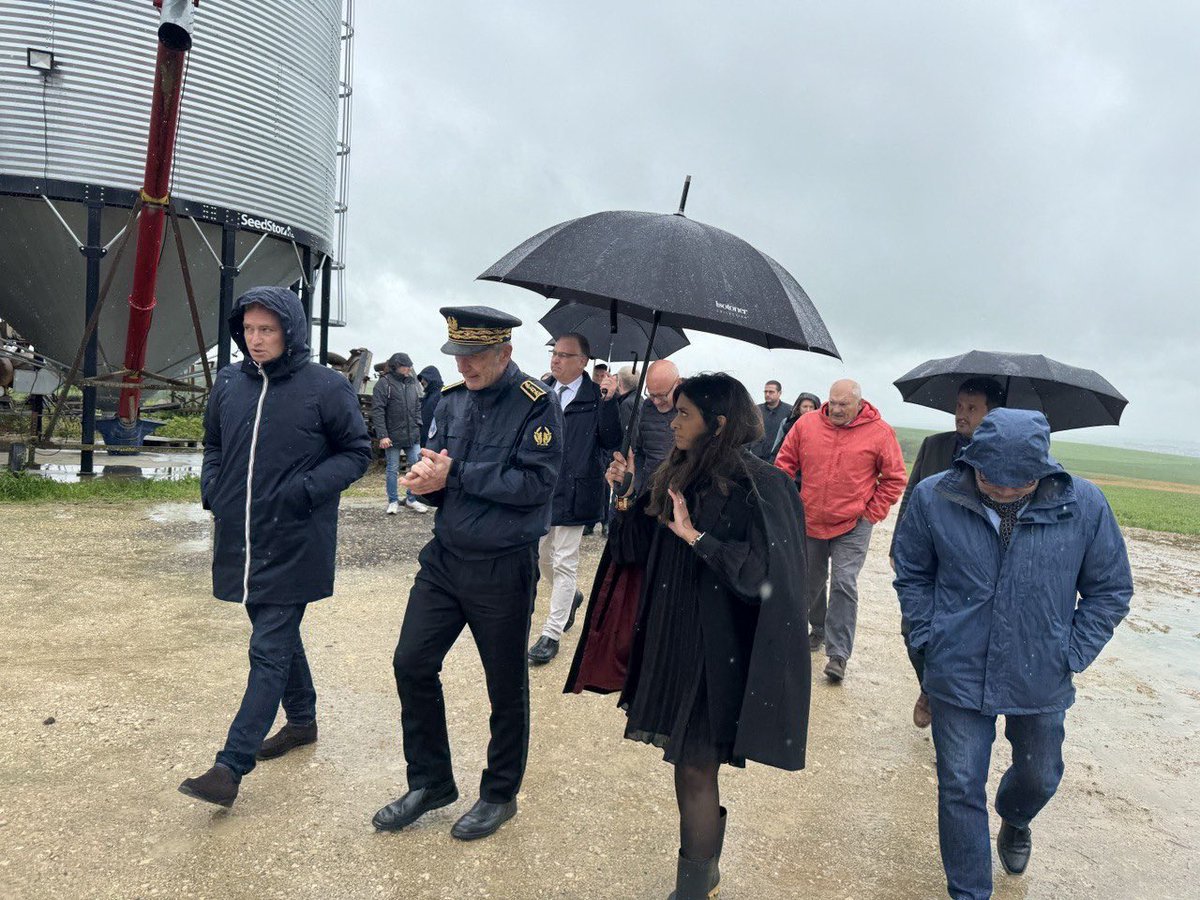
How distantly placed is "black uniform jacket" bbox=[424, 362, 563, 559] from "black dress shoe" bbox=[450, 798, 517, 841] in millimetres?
971

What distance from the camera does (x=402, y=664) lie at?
10.0 feet

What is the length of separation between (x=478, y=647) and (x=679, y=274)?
5.05 feet

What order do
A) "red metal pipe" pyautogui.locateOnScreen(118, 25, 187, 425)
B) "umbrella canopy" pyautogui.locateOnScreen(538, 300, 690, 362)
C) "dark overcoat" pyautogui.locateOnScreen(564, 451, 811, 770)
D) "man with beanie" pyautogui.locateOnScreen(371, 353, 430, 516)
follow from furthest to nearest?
"man with beanie" pyautogui.locateOnScreen(371, 353, 430, 516) < "red metal pipe" pyautogui.locateOnScreen(118, 25, 187, 425) < "umbrella canopy" pyautogui.locateOnScreen(538, 300, 690, 362) < "dark overcoat" pyautogui.locateOnScreen(564, 451, 811, 770)

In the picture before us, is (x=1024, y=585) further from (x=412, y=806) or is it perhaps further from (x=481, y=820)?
(x=412, y=806)

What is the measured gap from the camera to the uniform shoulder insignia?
315cm

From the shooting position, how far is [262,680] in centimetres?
319

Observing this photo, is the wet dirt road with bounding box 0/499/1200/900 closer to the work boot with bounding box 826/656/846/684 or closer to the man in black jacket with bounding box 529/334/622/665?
the work boot with bounding box 826/656/846/684

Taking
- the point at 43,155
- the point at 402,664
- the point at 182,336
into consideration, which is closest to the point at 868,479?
the point at 402,664

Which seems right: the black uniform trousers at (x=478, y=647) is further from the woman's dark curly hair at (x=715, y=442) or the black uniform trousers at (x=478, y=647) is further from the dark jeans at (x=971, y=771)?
the dark jeans at (x=971, y=771)

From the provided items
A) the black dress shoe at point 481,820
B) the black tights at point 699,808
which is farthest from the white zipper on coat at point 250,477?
the black tights at point 699,808

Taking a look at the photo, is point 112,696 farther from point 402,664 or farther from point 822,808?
point 822,808

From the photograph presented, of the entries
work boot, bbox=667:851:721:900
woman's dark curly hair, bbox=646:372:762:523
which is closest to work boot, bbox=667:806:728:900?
work boot, bbox=667:851:721:900

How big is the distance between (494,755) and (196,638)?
295 cm

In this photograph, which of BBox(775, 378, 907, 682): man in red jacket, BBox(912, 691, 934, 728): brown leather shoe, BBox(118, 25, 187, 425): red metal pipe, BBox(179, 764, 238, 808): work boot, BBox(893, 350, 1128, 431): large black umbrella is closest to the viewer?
BBox(179, 764, 238, 808): work boot
